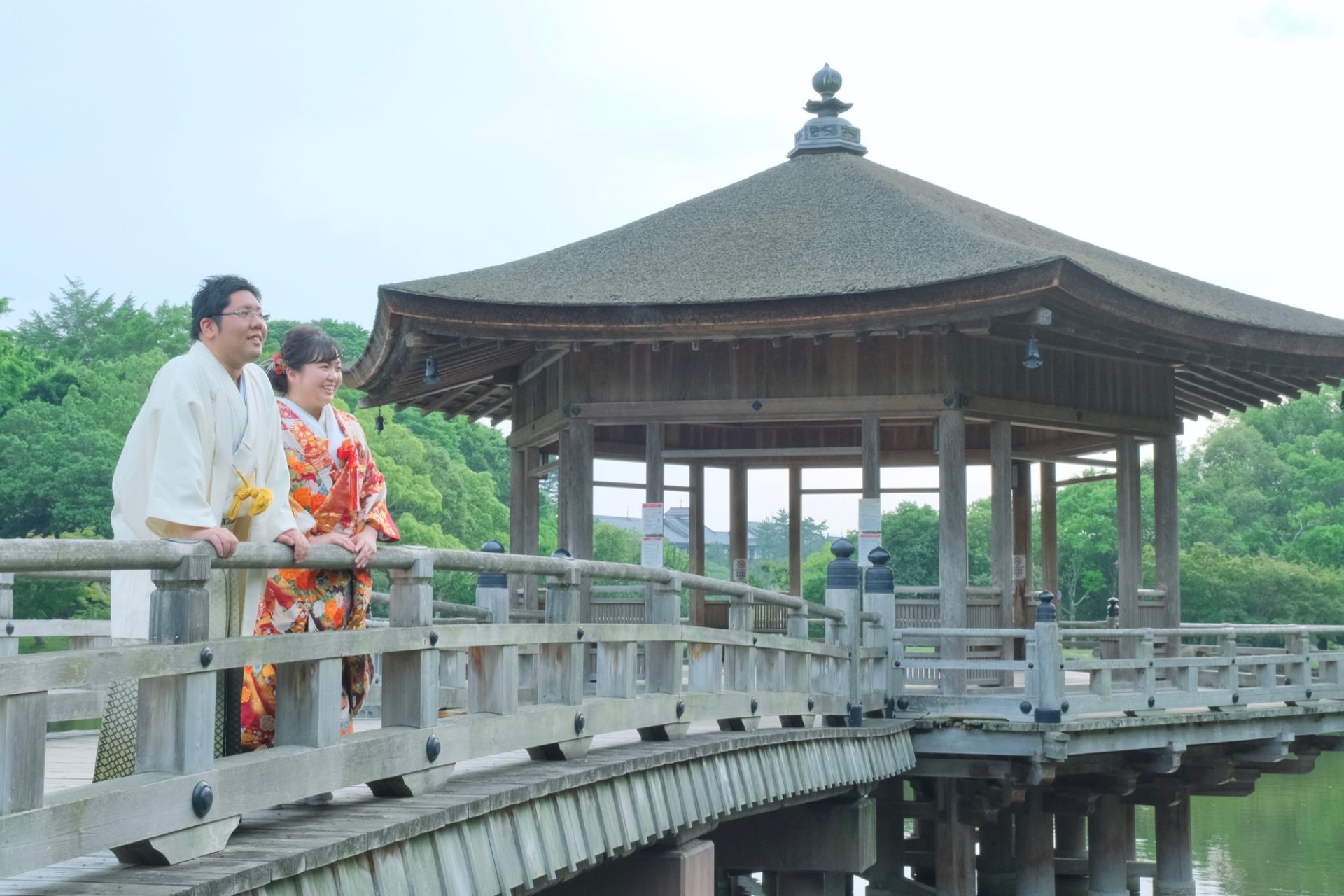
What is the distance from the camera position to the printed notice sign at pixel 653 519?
1355 cm

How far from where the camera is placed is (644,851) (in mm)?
7824

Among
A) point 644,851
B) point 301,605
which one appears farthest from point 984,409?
point 301,605

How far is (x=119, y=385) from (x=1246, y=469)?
3910 centimetres

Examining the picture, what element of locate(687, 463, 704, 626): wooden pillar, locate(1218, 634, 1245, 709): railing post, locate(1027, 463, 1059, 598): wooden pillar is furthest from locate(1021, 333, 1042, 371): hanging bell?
locate(1027, 463, 1059, 598): wooden pillar

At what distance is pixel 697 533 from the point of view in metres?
17.4

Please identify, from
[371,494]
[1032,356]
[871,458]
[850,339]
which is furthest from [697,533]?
[371,494]

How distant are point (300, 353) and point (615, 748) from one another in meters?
2.99

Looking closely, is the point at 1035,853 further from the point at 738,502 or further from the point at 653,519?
the point at 738,502

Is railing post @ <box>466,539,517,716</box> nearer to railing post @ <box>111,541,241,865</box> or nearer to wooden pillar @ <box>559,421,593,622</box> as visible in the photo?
railing post @ <box>111,541,241,865</box>

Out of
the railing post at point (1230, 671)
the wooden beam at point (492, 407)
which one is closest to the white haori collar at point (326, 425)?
the railing post at point (1230, 671)

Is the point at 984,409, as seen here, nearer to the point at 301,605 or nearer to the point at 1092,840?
the point at 1092,840

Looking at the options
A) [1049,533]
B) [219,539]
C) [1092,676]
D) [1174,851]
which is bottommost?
[1174,851]

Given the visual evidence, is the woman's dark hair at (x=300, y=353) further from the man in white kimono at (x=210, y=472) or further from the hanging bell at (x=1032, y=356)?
the hanging bell at (x=1032, y=356)

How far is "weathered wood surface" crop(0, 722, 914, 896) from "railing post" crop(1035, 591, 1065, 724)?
2.32 metres
